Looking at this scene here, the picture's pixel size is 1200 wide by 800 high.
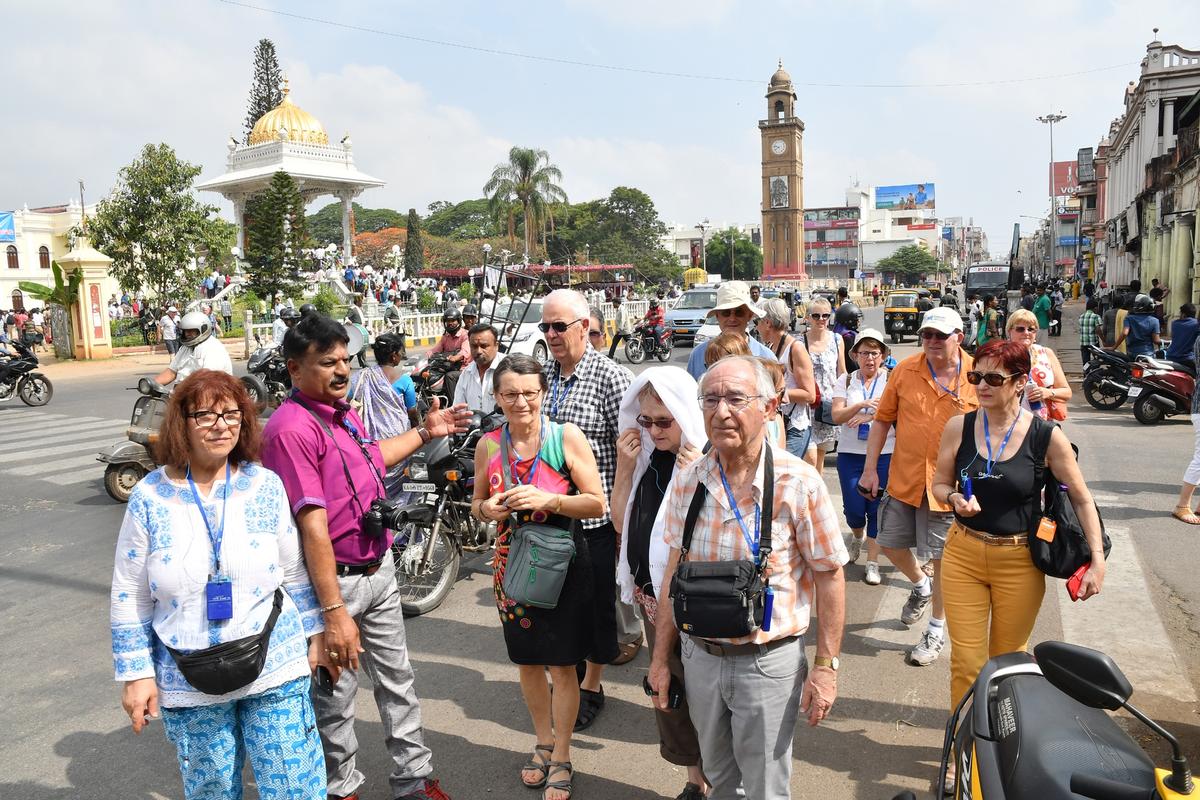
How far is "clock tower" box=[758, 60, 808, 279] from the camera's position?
107 m

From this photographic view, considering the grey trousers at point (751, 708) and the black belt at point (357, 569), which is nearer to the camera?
the grey trousers at point (751, 708)

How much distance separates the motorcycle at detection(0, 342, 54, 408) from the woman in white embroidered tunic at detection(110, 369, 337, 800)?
16.2 m

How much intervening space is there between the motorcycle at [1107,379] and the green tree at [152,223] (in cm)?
2720

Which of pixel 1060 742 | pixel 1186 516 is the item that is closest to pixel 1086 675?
pixel 1060 742

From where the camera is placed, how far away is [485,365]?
6566 mm

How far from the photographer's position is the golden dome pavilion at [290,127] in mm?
49950

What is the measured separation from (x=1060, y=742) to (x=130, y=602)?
101 inches

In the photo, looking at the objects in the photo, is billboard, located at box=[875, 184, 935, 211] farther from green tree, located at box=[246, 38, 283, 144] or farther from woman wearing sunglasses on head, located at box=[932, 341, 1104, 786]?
woman wearing sunglasses on head, located at box=[932, 341, 1104, 786]

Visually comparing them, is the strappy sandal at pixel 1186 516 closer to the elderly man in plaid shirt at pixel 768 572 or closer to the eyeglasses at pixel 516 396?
the elderly man in plaid shirt at pixel 768 572

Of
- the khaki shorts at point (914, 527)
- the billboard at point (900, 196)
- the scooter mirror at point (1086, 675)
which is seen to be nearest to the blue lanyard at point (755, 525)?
the scooter mirror at point (1086, 675)

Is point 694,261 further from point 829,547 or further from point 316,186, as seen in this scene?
point 829,547

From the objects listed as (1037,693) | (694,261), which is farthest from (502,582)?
(694,261)

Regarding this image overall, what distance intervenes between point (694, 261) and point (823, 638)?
9265 cm

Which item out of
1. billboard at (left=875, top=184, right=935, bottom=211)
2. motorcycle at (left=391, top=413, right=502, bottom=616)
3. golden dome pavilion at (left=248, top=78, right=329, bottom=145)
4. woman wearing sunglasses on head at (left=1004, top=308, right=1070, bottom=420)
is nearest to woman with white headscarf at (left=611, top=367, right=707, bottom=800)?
motorcycle at (left=391, top=413, right=502, bottom=616)
